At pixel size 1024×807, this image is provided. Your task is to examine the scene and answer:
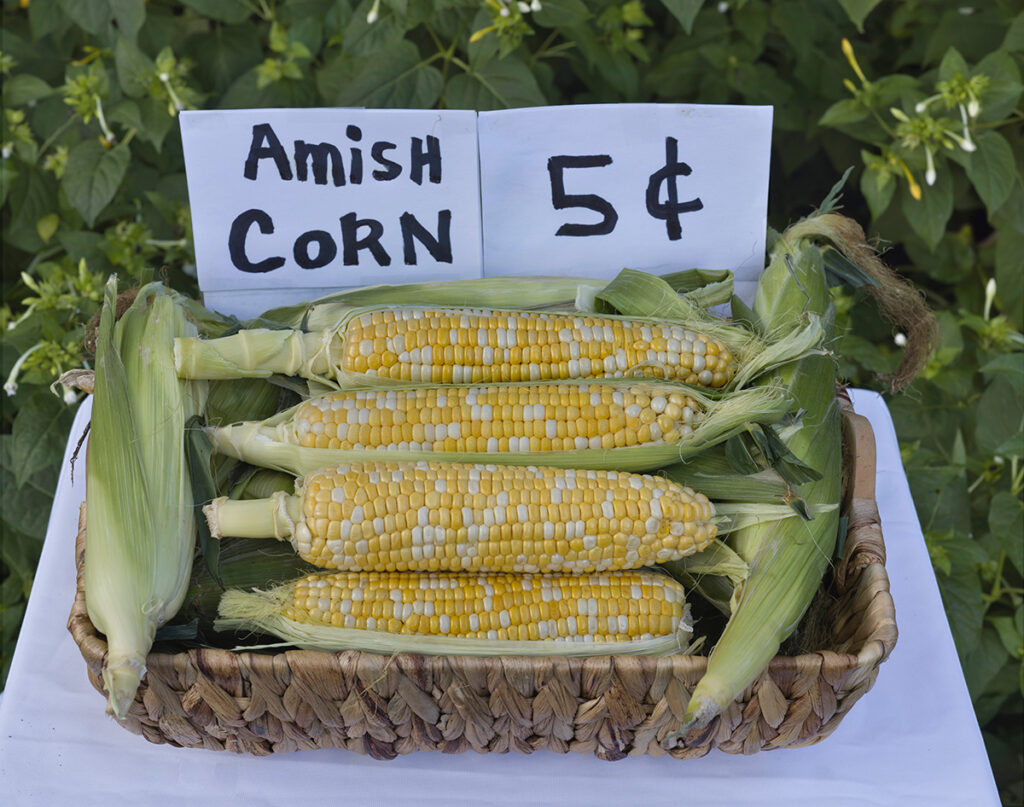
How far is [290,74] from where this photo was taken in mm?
1736

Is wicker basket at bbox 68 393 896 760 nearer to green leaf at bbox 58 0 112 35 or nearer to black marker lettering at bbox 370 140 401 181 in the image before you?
black marker lettering at bbox 370 140 401 181

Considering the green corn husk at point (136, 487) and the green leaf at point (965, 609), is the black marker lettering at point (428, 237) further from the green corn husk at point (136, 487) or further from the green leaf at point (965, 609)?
the green leaf at point (965, 609)

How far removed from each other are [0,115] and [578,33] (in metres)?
1.19

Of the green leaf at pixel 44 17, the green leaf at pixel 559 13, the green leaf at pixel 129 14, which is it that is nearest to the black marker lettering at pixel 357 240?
the green leaf at pixel 559 13

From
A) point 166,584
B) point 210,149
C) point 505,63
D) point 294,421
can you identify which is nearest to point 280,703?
point 166,584

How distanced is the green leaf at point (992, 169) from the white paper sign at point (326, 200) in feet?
3.24

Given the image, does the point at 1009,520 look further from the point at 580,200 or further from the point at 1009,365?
the point at 580,200

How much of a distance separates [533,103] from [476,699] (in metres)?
1.20

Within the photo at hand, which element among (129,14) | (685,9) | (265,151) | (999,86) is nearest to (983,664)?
(999,86)

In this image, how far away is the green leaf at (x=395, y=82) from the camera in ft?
5.57

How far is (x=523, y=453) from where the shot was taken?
103cm

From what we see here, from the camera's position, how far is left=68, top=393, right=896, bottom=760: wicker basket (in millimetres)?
860

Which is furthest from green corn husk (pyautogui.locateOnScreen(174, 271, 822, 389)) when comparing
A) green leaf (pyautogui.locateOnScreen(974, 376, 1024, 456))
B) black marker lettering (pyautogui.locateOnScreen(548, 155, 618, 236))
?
green leaf (pyautogui.locateOnScreen(974, 376, 1024, 456))

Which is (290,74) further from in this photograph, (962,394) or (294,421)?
(962,394)
